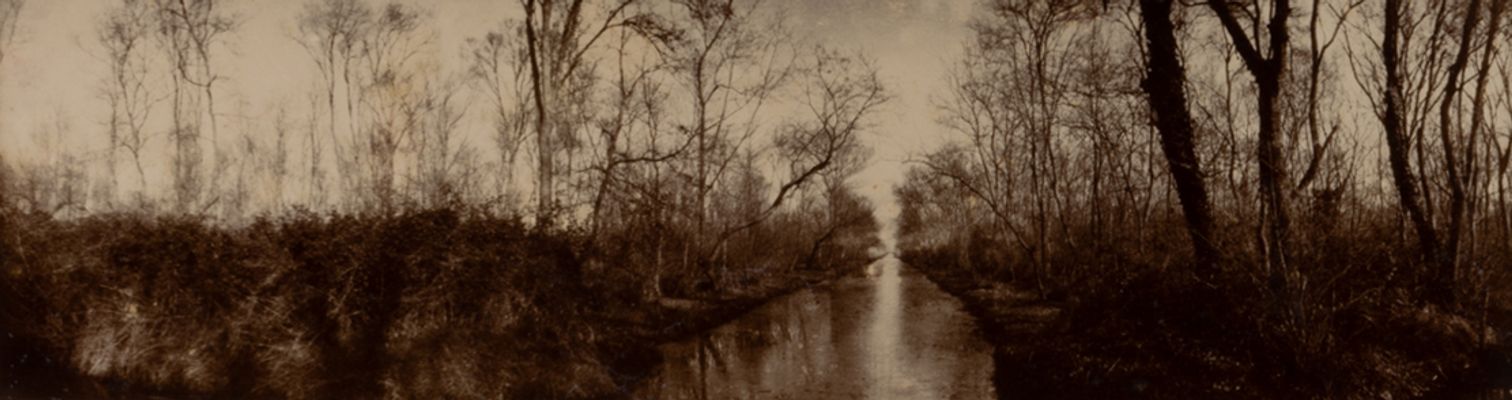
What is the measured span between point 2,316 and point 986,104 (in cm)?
2310

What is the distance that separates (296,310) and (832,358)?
7896 mm

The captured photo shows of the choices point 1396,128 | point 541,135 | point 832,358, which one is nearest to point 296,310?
point 541,135

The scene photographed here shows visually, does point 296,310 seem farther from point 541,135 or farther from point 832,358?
point 832,358

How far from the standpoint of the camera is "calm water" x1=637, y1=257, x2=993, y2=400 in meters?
10.9

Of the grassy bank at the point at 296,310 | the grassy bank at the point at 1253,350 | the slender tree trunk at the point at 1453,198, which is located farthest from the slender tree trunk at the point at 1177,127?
the grassy bank at the point at 296,310

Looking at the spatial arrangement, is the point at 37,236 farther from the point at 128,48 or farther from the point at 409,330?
the point at 128,48

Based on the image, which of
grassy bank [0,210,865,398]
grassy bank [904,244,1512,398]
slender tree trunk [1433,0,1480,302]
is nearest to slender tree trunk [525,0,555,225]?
grassy bank [0,210,865,398]

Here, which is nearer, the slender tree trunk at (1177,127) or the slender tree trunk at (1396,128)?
the slender tree trunk at (1177,127)

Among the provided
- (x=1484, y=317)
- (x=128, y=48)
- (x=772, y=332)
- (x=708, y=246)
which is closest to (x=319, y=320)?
(x=772, y=332)

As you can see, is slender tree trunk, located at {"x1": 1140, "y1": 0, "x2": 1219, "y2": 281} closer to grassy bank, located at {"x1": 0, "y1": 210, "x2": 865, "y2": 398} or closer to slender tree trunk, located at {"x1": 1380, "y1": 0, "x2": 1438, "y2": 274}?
slender tree trunk, located at {"x1": 1380, "y1": 0, "x2": 1438, "y2": 274}

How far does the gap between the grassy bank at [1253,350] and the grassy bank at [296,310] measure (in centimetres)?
568

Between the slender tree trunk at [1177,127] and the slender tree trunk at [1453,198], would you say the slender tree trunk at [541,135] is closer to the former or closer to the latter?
the slender tree trunk at [1177,127]

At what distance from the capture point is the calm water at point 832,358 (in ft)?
35.7

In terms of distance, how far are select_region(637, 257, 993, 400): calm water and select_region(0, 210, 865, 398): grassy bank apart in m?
1.54
